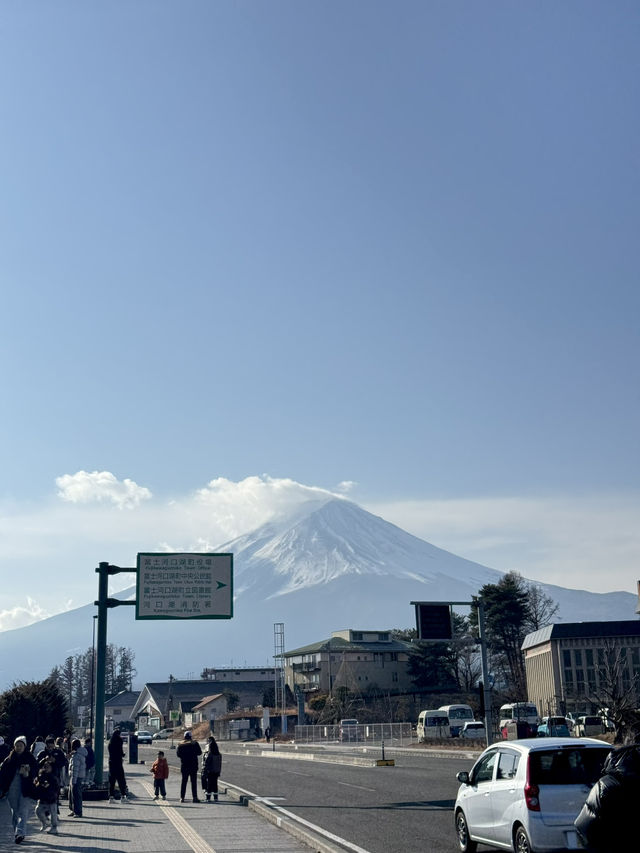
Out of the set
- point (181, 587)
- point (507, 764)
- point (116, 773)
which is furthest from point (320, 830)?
point (181, 587)

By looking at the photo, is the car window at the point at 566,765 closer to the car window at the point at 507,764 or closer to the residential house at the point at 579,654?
the car window at the point at 507,764

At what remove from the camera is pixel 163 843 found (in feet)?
48.4

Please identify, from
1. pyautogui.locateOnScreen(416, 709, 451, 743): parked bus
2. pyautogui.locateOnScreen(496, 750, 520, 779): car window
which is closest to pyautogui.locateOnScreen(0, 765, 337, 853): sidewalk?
pyautogui.locateOnScreen(496, 750, 520, 779): car window

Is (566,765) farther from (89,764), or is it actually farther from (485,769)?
(89,764)

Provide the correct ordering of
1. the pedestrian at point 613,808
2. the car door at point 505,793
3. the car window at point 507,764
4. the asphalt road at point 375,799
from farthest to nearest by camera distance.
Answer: the asphalt road at point 375,799
the car window at point 507,764
the car door at point 505,793
the pedestrian at point 613,808

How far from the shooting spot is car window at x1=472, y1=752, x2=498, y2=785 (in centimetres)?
1284

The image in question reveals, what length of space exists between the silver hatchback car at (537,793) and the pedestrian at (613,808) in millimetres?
4024

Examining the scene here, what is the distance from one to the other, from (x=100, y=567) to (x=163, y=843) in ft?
42.5

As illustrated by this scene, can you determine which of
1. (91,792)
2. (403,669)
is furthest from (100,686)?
(403,669)

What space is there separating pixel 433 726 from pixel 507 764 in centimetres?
5199

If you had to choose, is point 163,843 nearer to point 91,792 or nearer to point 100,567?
point 91,792

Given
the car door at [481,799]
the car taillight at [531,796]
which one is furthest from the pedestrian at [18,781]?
the car taillight at [531,796]

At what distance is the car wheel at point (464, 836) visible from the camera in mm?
13023

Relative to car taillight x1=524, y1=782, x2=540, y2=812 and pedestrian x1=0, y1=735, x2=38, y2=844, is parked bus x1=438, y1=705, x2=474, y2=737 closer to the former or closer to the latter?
pedestrian x1=0, y1=735, x2=38, y2=844
